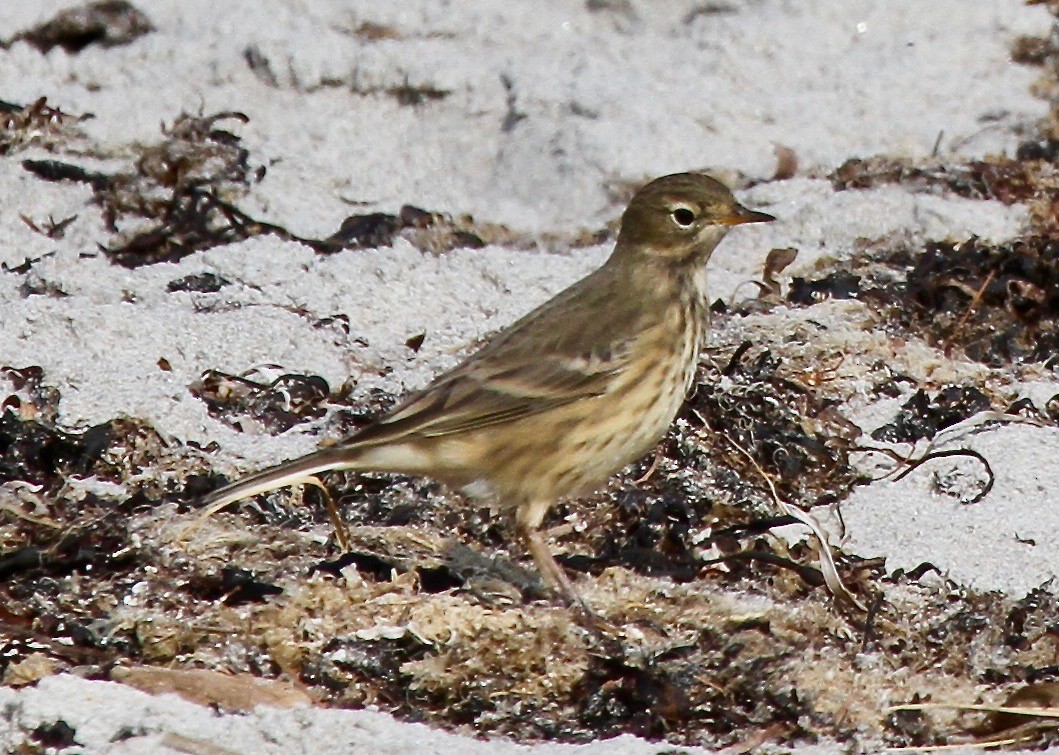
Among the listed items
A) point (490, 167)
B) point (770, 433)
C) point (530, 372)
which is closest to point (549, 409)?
point (530, 372)

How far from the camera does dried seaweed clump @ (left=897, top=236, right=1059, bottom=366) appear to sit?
6750 mm

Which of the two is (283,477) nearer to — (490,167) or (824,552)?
(824,552)

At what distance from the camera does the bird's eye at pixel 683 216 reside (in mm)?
6082

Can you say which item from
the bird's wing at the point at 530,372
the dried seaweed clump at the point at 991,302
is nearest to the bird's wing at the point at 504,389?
the bird's wing at the point at 530,372

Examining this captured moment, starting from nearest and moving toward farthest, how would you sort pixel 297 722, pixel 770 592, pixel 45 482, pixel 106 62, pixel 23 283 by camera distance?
pixel 297 722 < pixel 770 592 < pixel 45 482 < pixel 23 283 < pixel 106 62

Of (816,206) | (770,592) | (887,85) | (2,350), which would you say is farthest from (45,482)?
(887,85)

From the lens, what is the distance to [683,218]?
240 inches

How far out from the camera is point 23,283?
6.65 metres

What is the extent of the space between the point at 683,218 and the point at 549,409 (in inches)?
33.7

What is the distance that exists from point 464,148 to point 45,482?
9.11 feet

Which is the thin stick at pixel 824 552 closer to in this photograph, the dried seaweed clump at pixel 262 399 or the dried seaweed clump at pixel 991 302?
the dried seaweed clump at pixel 991 302

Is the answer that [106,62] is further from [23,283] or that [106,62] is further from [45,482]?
[45,482]

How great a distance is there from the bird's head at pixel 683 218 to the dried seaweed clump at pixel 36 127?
259 cm

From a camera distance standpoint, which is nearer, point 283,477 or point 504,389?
point 283,477
